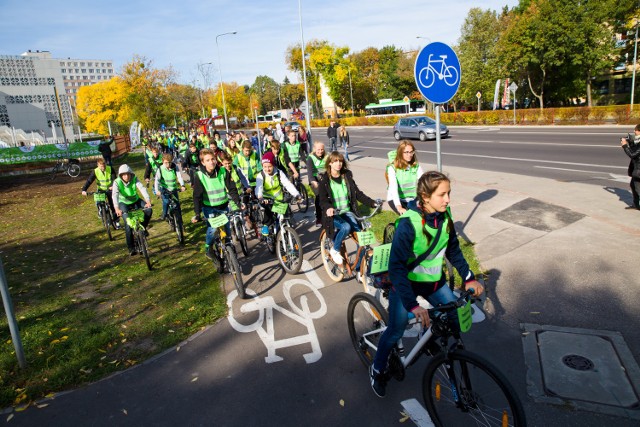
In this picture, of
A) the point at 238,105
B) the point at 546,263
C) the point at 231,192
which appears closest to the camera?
the point at 546,263

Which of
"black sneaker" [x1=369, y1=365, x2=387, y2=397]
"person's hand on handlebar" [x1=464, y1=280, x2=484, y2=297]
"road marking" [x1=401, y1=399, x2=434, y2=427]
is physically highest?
"person's hand on handlebar" [x1=464, y1=280, x2=484, y2=297]

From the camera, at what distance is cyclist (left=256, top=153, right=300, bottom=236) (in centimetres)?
727

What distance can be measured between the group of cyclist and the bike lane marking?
2.38 feet

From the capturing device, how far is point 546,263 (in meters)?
5.81

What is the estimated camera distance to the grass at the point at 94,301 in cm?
458

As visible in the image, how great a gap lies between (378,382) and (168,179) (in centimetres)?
729

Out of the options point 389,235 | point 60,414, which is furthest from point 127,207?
point 389,235

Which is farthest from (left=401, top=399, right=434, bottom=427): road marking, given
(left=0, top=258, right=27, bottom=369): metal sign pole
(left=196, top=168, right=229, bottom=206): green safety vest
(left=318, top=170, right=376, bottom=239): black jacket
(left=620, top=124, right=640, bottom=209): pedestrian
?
(left=620, top=124, right=640, bottom=209): pedestrian

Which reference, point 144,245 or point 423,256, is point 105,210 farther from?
point 423,256

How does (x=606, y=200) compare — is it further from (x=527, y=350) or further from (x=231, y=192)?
(x=231, y=192)

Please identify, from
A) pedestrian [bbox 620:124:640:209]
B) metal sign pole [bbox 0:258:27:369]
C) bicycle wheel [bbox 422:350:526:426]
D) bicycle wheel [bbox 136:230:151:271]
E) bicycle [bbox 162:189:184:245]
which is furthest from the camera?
bicycle [bbox 162:189:184:245]

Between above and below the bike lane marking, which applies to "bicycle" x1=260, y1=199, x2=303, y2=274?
above

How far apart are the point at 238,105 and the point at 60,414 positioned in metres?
92.7

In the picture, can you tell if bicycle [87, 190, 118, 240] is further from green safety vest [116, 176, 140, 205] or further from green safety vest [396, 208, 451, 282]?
green safety vest [396, 208, 451, 282]
